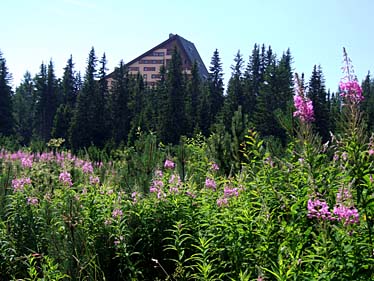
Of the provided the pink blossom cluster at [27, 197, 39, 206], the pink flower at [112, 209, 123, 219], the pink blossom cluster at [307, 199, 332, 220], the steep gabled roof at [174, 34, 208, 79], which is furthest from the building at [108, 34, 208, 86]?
the pink blossom cluster at [307, 199, 332, 220]

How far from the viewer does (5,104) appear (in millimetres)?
61312

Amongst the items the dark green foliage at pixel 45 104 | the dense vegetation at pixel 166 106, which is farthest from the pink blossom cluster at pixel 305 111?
the dark green foliage at pixel 45 104

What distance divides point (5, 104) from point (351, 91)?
63.7 metres

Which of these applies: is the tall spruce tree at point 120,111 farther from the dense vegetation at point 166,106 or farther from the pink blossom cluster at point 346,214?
the pink blossom cluster at point 346,214

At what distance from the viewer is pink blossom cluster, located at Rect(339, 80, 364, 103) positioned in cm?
289

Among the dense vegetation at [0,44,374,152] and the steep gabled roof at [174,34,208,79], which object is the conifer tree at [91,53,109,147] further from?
the steep gabled roof at [174,34,208,79]

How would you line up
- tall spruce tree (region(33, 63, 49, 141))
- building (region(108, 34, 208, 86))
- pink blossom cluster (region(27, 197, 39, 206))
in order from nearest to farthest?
→ pink blossom cluster (region(27, 197, 39, 206))
tall spruce tree (region(33, 63, 49, 141))
building (region(108, 34, 208, 86))

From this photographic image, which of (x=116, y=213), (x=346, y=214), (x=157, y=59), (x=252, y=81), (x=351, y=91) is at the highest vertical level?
(x=157, y=59)

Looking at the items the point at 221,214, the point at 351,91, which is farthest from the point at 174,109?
the point at 351,91

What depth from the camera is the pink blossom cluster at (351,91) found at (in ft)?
9.47

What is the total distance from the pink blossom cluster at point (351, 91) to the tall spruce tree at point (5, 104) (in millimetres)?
58963

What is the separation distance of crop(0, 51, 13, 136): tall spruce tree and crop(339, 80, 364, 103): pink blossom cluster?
59.0m

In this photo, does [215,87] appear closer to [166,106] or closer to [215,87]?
[215,87]

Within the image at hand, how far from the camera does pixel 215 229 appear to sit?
4.15 m
